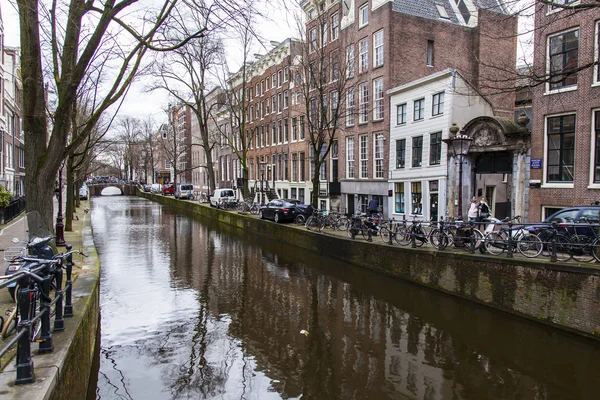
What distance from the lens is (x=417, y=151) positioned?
78.4 ft

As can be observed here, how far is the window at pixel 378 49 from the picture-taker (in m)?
27.1

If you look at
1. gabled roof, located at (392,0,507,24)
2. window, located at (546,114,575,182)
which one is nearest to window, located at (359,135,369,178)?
gabled roof, located at (392,0,507,24)

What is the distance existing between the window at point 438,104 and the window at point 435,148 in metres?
1.12

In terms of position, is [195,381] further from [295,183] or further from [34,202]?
[295,183]

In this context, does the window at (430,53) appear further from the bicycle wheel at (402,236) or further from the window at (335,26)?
the bicycle wheel at (402,236)

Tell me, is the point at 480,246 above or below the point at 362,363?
above

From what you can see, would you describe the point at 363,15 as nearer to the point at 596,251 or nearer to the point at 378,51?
the point at 378,51

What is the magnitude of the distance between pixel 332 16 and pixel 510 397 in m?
29.6

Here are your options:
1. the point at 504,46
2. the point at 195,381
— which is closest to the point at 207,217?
the point at 504,46

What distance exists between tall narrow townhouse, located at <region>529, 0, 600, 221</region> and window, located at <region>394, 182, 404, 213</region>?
8.61m

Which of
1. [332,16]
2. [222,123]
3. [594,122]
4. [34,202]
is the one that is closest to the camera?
[34,202]

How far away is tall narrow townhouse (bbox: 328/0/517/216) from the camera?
86.5ft

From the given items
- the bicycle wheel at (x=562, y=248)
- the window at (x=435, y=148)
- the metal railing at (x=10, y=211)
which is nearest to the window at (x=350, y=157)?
the window at (x=435, y=148)

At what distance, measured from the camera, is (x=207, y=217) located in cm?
3922
